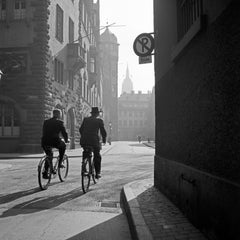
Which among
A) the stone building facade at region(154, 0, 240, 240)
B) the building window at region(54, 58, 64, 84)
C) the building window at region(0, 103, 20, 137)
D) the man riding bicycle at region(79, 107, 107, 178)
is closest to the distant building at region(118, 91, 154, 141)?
the building window at region(54, 58, 64, 84)

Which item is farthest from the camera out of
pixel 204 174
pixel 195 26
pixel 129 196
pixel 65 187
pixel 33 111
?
pixel 33 111

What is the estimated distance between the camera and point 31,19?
76.6 feet

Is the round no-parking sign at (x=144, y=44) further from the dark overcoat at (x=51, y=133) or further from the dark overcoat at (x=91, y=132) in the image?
the dark overcoat at (x=51, y=133)

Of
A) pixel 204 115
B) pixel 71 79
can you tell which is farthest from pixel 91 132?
pixel 71 79

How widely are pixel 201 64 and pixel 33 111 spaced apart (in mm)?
19297

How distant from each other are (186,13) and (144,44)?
2.92 m

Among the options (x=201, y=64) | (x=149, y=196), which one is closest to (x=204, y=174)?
(x=201, y=64)

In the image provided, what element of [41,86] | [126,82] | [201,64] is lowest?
[201,64]

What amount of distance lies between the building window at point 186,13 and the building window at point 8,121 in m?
18.8

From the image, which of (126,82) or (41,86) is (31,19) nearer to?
(41,86)

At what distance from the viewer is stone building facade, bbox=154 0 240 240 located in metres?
3.37

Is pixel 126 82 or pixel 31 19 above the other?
pixel 126 82

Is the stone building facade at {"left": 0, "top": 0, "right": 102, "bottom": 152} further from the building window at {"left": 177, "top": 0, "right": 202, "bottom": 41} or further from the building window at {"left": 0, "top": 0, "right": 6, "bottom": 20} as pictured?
the building window at {"left": 177, "top": 0, "right": 202, "bottom": 41}

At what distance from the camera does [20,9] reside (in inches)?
945
